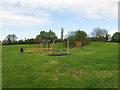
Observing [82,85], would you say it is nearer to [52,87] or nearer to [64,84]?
[64,84]

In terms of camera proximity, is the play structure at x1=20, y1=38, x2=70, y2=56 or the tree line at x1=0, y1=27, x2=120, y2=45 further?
the tree line at x1=0, y1=27, x2=120, y2=45

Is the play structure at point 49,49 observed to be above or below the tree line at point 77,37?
below

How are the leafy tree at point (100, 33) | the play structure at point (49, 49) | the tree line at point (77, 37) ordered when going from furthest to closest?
the leafy tree at point (100, 33) → the tree line at point (77, 37) → the play structure at point (49, 49)

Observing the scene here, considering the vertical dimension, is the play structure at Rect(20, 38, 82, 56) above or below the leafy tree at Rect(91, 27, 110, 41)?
below

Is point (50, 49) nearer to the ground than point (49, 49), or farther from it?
farther from it

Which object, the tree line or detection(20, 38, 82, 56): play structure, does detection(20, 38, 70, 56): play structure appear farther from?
the tree line

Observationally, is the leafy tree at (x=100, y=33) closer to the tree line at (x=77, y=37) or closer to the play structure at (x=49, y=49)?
the tree line at (x=77, y=37)

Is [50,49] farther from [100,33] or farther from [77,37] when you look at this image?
[100,33]

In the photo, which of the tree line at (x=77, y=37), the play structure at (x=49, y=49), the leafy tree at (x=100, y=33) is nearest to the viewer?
the play structure at (x=49, y=49)

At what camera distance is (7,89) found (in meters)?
5.56

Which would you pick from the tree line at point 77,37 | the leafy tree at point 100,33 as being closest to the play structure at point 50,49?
the tree line at point 77,37

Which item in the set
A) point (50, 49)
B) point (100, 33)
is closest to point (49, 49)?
point (50, 49)

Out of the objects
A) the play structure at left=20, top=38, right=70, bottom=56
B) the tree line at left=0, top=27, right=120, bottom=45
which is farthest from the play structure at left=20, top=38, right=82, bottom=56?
the tree line at left=0, top=27, right=120, bottom=45

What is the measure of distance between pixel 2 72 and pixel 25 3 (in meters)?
9.15
